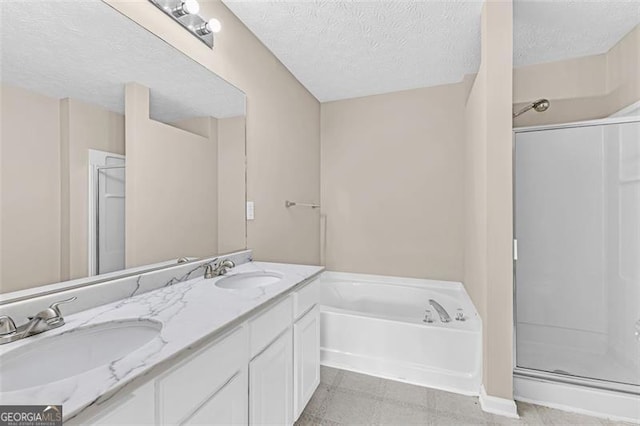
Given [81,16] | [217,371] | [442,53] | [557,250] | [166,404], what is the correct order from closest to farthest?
[166,404]
[217,371]
[81,16]
[557,250]
[442,53]

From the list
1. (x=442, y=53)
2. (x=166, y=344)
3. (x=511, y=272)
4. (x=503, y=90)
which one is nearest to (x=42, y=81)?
(x=166, y=344)

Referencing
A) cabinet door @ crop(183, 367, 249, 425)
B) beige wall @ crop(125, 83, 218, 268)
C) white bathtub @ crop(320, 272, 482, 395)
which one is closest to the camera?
cabinet door @ crop(183, 367, 249, 425)

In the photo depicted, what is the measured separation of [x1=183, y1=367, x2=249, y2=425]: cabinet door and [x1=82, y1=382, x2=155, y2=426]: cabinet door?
159 millimetres

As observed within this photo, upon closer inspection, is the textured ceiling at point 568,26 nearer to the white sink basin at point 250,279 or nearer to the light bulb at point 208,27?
the light bulb at point 208,27

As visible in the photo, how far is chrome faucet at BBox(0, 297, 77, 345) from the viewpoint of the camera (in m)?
0.73

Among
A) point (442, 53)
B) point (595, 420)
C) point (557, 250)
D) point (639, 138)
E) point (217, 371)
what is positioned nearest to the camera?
point (217, 371)

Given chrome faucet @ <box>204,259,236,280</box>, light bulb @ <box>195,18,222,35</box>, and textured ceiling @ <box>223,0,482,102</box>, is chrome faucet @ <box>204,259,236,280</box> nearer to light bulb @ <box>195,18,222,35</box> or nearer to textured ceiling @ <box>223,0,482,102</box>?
light bulb @ <box>195,18,222,35</box>

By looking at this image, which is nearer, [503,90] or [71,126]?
[71,126]

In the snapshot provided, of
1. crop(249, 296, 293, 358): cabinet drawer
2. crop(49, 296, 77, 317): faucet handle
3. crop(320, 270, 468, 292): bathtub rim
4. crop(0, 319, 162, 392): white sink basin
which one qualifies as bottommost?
crop(320, 270, 468, 292): bathtub rim

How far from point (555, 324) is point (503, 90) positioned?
1.82 m

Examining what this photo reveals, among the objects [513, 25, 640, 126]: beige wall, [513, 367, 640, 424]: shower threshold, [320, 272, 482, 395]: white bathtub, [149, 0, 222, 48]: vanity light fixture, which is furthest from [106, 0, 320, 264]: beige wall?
[513, 25, 640, 126]: beige wall

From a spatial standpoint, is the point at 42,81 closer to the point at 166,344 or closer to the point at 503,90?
the point at 166,344

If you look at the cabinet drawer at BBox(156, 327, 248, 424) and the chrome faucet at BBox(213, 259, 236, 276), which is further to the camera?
the chrome faucet at BBox(213, 259, 236, 276)

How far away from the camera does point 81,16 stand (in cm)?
108
